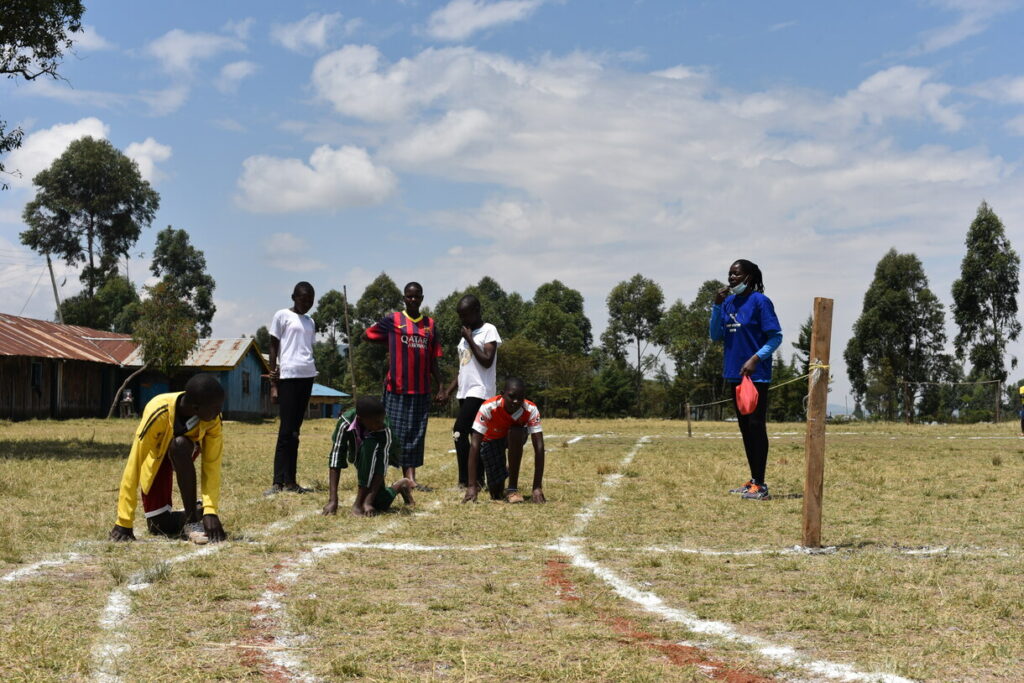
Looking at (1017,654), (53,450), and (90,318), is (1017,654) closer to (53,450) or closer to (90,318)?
(53,450)

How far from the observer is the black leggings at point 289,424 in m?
8.79

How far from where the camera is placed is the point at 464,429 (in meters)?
8.98

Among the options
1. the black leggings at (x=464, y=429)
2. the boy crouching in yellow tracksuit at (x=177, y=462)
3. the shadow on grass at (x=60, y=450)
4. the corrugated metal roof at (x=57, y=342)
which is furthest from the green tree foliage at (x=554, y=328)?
the boy crouching in yellow tracksuit at (x=177, y=462)

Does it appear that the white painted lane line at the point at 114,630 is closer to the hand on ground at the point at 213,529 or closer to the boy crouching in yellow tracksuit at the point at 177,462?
the hand on ground at the point at 213,529

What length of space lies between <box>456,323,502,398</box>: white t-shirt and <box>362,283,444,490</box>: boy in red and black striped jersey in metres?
0.24

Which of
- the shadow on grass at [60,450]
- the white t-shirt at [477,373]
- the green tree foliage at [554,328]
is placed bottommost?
the shadow on grass at [60,450]

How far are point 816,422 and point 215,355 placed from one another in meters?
40.0

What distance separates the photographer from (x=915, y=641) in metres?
3.49

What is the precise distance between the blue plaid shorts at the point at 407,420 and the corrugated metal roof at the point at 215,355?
110 feet

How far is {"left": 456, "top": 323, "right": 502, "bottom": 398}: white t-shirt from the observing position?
8805 mm

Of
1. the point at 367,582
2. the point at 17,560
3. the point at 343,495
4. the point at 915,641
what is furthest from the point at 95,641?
the point at 343,495

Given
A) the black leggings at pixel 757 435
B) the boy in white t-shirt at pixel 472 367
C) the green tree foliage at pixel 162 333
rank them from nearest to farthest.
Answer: the black leggings at pixel 757 435 < the boy in white t-shirt at pixel 472 367 < the green tree foliage at pixel 162 333

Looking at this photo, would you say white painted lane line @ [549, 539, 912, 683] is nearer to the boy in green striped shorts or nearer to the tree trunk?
the boy in green striped shorts

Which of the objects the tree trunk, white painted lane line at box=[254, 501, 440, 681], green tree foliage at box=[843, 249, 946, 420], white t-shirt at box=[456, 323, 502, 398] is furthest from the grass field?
green tree foliage at box=[843, 249, 946, 420]
